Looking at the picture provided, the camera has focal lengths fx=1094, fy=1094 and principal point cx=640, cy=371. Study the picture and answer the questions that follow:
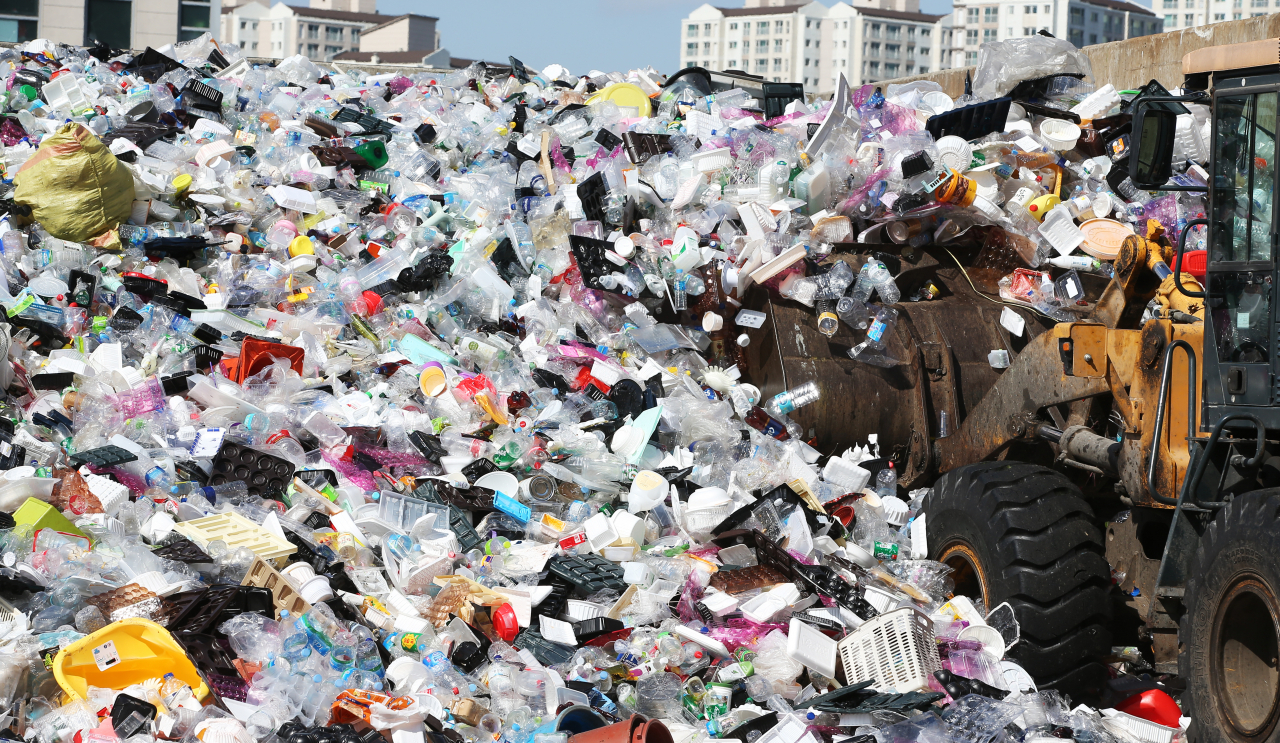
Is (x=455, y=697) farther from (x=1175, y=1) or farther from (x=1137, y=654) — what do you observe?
(x=1175, y=1)

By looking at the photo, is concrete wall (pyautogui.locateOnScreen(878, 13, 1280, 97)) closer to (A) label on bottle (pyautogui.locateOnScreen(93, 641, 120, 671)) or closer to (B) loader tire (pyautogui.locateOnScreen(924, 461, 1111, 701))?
(B) loader tire (pyautogui.locateOnScreen(924, 461, 1111, 701))

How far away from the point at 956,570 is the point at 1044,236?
8.85 ft

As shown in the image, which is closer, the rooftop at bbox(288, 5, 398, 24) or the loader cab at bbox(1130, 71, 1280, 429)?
the loader cab at bbox(1130, 71, 1280, 429)

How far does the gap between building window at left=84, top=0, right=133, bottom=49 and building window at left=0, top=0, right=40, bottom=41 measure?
3.55ft

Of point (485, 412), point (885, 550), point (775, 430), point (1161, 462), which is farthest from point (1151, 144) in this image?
point (485, 412)

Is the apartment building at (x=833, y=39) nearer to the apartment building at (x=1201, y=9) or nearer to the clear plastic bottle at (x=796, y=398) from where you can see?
the apartment building at (x=1201, y=9)

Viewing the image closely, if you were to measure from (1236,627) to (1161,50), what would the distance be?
595 centimetres

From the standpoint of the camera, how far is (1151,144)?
3215 mm

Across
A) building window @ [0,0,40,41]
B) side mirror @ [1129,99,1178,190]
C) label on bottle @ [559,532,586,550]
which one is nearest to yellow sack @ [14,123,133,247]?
label on bottle @ [559,532,586,550]

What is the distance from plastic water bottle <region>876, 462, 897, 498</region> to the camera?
5.51 m

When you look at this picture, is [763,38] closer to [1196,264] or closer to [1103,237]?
[1103,237]

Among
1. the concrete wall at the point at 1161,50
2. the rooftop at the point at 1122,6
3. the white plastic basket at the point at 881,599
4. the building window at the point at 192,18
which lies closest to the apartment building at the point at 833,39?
the rooftop at the point at 1122,6

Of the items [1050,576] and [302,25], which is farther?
[302,25]

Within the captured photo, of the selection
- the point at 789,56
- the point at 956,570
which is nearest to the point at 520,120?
the point at 956,570
